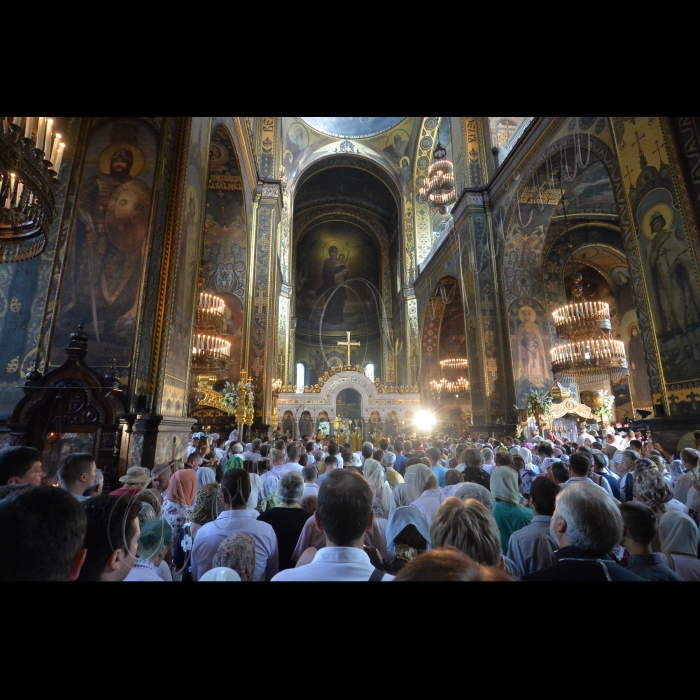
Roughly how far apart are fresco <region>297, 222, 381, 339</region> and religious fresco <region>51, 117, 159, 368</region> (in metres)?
25.9

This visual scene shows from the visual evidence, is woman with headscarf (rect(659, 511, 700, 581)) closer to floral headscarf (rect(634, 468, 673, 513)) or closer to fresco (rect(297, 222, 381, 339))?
floral headscarf (rect(634, 468, 673, 513))

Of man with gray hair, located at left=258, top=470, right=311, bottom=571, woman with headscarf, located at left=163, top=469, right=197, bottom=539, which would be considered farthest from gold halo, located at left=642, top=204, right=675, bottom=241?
woman with headscarf, located at left=163, top=469, right=197, bottom=539

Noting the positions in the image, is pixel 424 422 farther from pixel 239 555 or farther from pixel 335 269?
pixel 335 269

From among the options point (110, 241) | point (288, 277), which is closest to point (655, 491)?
point (110, 241)

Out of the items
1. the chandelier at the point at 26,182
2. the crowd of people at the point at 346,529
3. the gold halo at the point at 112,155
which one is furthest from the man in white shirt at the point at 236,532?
the gold halo at the point at 112,155

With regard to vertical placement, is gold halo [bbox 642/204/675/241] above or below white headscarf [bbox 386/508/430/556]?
above

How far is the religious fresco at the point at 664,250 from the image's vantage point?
5492mm

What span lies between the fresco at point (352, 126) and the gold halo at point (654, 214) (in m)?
21.4

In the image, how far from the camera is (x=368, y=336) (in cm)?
3219

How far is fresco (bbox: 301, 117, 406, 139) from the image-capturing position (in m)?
24.3

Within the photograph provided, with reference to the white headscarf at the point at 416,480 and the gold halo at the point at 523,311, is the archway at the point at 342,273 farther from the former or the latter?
the white headscarf at the point at 416,480

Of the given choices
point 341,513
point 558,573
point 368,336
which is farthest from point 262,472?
point 368,336
